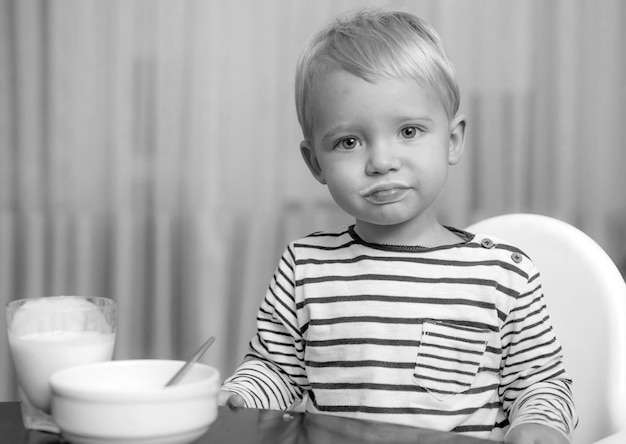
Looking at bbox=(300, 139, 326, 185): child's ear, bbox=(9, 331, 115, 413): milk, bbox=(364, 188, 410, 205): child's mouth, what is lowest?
bbox=(9, 331, 115, 413): milk

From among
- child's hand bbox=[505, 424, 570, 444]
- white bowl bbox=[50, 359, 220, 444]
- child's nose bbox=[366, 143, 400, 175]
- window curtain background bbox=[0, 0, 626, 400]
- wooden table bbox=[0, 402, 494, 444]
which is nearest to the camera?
white bowl bbox=[50, 359, 220, 444]

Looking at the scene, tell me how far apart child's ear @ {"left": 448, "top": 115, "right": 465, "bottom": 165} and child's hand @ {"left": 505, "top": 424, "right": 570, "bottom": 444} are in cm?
41

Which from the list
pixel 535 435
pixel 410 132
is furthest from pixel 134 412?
pixel 410 132

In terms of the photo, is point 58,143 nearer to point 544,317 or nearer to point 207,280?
point 207,280

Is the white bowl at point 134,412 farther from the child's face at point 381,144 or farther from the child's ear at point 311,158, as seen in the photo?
the child's ear at point 311,158

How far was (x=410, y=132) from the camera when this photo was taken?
1.02 metres

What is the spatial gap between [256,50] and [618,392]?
1471 millimetres

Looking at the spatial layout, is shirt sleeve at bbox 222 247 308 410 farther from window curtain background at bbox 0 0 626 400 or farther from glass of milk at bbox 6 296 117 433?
window curtain background at bbox 0 0 626 400

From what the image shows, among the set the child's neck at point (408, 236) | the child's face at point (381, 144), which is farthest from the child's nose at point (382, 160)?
the child's neck at point (408, 236)

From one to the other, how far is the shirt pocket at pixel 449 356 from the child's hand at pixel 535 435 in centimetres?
16

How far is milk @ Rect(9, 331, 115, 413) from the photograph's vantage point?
0.69m

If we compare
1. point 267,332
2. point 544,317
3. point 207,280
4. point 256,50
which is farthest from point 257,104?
point 544,317

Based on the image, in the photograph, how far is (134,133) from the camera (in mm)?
2250

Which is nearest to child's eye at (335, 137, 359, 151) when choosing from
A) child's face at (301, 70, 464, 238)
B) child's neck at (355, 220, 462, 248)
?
child's face at (301, 70, 464, 238)
